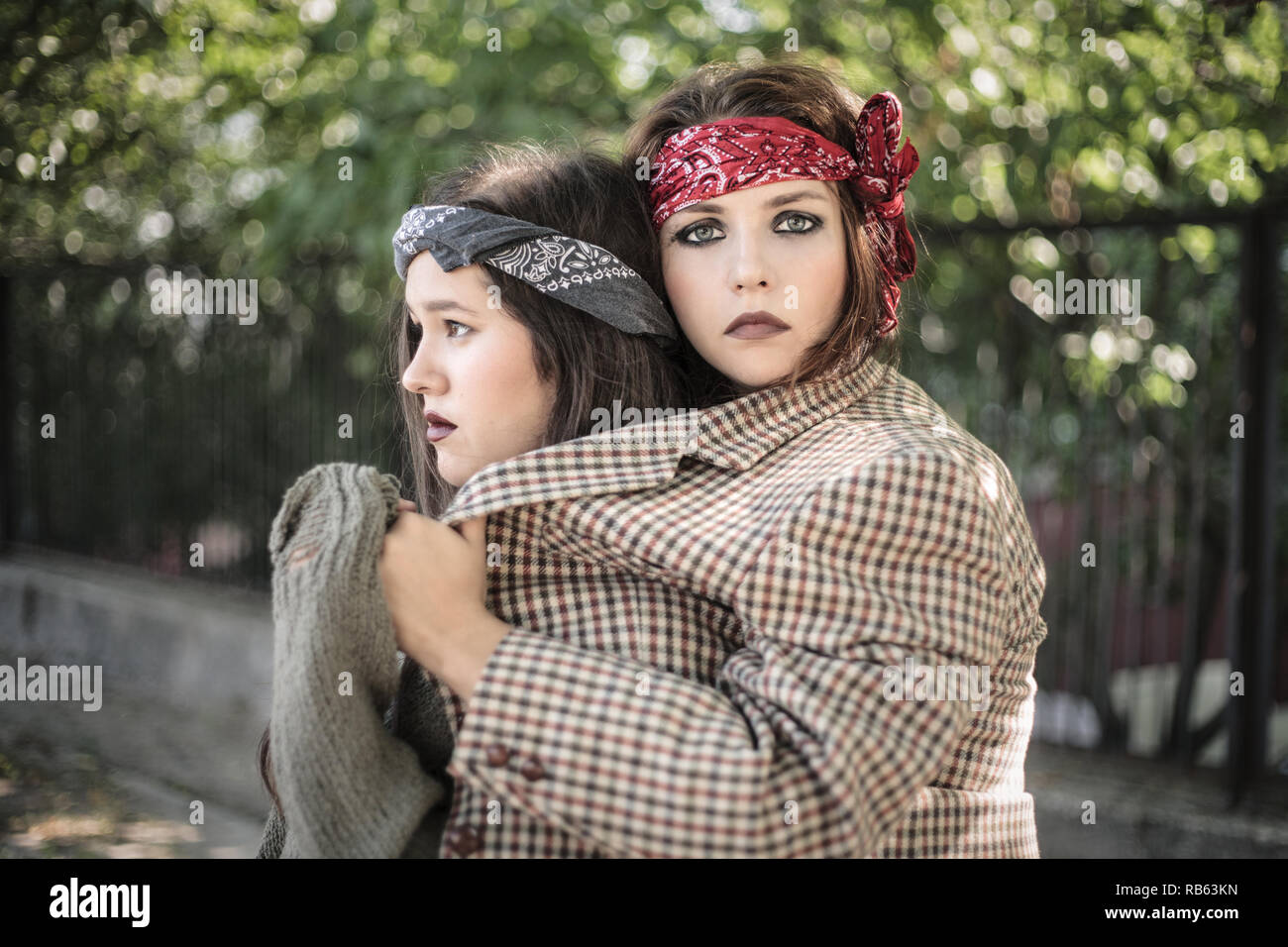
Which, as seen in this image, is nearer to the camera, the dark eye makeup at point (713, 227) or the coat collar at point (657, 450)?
the coat collar at point (657, 450)

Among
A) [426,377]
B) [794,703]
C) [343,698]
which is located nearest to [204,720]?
[426,377]

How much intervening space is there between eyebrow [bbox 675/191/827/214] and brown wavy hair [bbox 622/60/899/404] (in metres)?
0.08

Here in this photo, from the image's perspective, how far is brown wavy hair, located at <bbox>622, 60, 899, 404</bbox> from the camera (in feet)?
6.80

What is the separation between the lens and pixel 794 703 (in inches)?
59.9

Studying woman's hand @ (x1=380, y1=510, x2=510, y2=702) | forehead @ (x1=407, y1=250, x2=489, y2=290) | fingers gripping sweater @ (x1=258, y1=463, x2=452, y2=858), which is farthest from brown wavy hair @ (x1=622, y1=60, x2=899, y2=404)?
fingers gripping sweater @ (x1=258, y1=463, x2=452, y2=858)

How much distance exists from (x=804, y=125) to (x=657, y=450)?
2.56 ft

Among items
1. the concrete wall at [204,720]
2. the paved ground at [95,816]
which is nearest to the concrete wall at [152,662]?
the concrete wall at [204,720]

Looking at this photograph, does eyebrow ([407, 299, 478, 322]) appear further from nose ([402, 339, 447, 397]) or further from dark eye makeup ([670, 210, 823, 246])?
dark eye makeup ([670, 210, 823, 246])

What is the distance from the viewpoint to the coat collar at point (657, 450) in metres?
1.76

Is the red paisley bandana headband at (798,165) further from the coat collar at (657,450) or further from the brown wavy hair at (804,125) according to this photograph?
the coat collar at (657,450)

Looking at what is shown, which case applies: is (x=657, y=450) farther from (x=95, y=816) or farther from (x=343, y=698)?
(x=95, y=816)

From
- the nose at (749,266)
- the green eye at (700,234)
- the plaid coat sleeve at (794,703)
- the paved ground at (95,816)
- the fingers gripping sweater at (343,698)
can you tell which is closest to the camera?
the plaid coat sleeve at (794,703)

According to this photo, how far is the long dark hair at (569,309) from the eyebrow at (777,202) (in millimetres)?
147

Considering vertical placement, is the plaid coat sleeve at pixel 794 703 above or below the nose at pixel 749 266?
below
